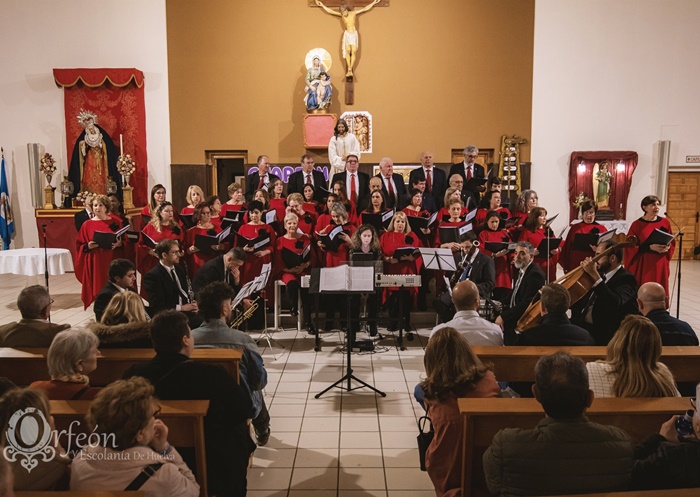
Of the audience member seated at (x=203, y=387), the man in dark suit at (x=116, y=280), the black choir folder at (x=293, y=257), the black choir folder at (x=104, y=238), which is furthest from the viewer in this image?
the black choir folder at (x=104, y=238)

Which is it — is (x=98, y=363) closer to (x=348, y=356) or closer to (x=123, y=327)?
(x=123, y=327)

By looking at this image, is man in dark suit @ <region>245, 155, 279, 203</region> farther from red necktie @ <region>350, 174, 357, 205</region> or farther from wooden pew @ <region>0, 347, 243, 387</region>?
wooden pew @ <region>0, 347, 243, 387</region>

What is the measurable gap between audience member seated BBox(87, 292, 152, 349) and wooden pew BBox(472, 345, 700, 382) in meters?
2.01

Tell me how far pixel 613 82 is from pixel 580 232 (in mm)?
6140

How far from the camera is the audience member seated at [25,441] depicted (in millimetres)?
2188

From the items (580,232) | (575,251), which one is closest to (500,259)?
(575,251)

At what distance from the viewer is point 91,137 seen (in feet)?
40.9

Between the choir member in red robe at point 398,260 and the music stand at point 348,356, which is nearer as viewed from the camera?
Result: the music stand at point 348,356

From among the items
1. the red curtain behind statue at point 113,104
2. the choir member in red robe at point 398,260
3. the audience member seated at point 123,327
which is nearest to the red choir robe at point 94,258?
the choir member in red robe at point 398,260

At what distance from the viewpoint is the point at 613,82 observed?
12734 mm

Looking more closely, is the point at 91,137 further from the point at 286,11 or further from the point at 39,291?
the point at 39,291

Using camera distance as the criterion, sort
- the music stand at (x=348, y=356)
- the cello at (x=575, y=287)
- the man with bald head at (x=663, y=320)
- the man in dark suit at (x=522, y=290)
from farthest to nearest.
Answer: the man in dark suit at (x=522, y=290)
the music stand at (x=348, y=356)
the cello at (x=575, y=287)
the man with bald head at (x=663, y=320)

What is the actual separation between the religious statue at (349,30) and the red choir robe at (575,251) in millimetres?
6126

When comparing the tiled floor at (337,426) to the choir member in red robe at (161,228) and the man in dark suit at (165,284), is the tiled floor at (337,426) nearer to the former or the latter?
the man in dark suit at (165,284)
